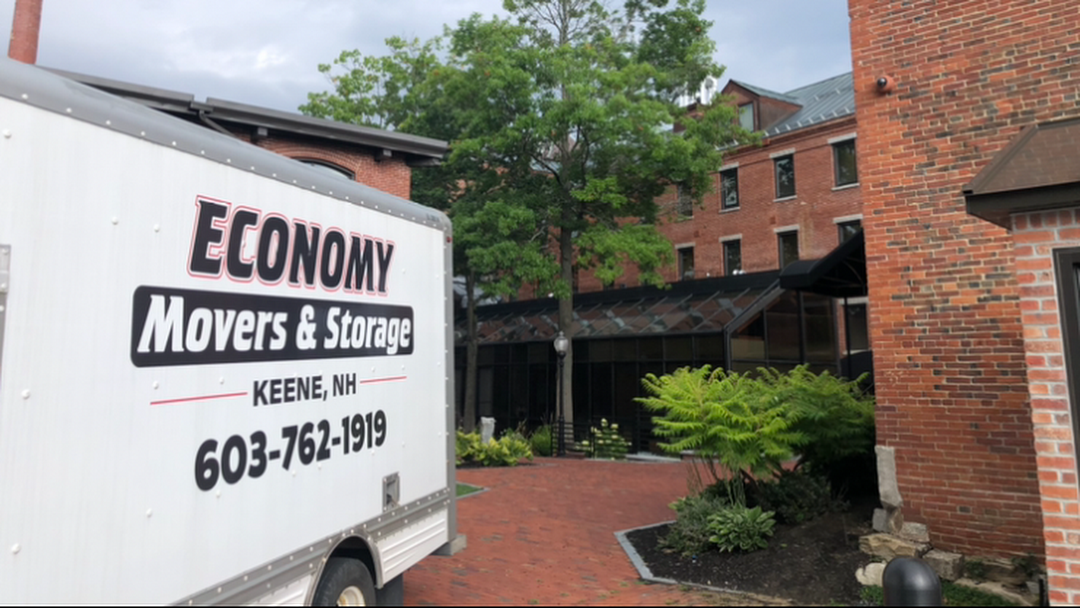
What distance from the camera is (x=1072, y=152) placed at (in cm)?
535

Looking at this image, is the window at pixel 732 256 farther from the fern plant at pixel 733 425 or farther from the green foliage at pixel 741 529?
the green foliage at pixel 741 529

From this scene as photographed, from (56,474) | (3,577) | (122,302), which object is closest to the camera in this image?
(3,577)

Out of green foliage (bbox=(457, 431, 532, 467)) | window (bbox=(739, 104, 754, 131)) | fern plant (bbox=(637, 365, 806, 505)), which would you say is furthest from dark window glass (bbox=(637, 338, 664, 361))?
fern plant (bbox=(637, 365, 806, 505))

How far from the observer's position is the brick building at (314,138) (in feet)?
42.9

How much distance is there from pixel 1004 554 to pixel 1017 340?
1.89m

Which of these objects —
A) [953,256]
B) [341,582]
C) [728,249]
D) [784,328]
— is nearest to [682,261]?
[728,249]

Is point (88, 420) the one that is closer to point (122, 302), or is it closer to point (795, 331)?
point (122, 302)

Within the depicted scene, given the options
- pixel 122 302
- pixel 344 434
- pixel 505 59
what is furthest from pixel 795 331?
pixel 122 302

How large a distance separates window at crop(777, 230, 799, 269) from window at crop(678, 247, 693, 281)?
11.6 ft

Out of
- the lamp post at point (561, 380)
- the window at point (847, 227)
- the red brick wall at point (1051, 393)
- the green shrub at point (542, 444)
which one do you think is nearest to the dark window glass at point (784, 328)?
the window at point (847, 227)

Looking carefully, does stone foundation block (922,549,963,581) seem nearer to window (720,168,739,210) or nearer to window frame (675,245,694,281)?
window frame (675,245,694,281)

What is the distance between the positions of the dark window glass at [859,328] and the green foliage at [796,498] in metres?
16.4

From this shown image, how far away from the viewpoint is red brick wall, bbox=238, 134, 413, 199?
15.1 m

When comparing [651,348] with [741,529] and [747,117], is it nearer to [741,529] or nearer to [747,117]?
[747,117]
